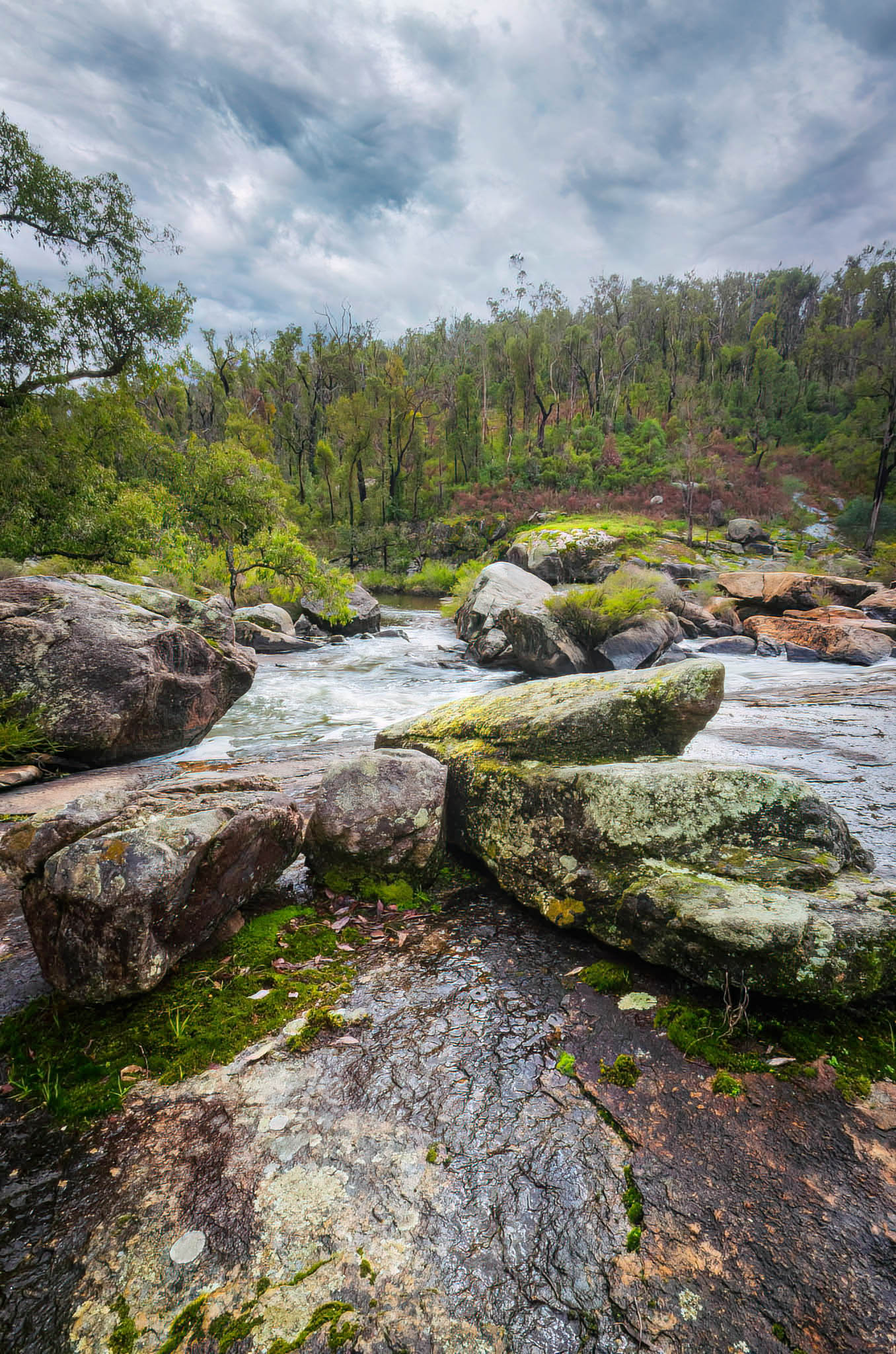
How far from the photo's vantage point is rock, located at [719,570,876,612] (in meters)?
22.3

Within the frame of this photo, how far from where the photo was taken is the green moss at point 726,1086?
256 cm

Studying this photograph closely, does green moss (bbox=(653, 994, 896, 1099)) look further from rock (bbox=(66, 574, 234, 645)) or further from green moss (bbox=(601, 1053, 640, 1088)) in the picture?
rock (bbox=(66, 574, 234, 645))

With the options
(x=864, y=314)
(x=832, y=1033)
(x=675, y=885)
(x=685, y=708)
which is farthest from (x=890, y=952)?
(x=864, y=314)

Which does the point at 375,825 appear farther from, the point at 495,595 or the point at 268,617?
the point at 268,617

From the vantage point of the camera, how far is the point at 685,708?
4676mm

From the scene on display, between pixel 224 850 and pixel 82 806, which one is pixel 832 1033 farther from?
pixel 82 806

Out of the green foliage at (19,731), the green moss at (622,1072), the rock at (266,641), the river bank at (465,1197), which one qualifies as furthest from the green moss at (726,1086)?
the rock at (266,641)

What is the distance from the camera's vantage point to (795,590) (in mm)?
22312

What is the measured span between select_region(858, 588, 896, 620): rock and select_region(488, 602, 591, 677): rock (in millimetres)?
13884

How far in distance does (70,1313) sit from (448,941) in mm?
2459

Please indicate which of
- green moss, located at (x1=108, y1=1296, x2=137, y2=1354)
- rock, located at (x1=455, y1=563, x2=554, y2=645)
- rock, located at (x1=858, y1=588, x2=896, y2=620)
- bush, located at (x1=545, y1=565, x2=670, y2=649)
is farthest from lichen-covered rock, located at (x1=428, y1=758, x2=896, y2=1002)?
rock, located at (x1=858, y1=588, x2=896, y2=620)

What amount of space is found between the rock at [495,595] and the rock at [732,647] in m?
6.03

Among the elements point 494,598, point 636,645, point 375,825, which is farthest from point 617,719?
point 494,598

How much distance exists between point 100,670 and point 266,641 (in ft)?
41.6
